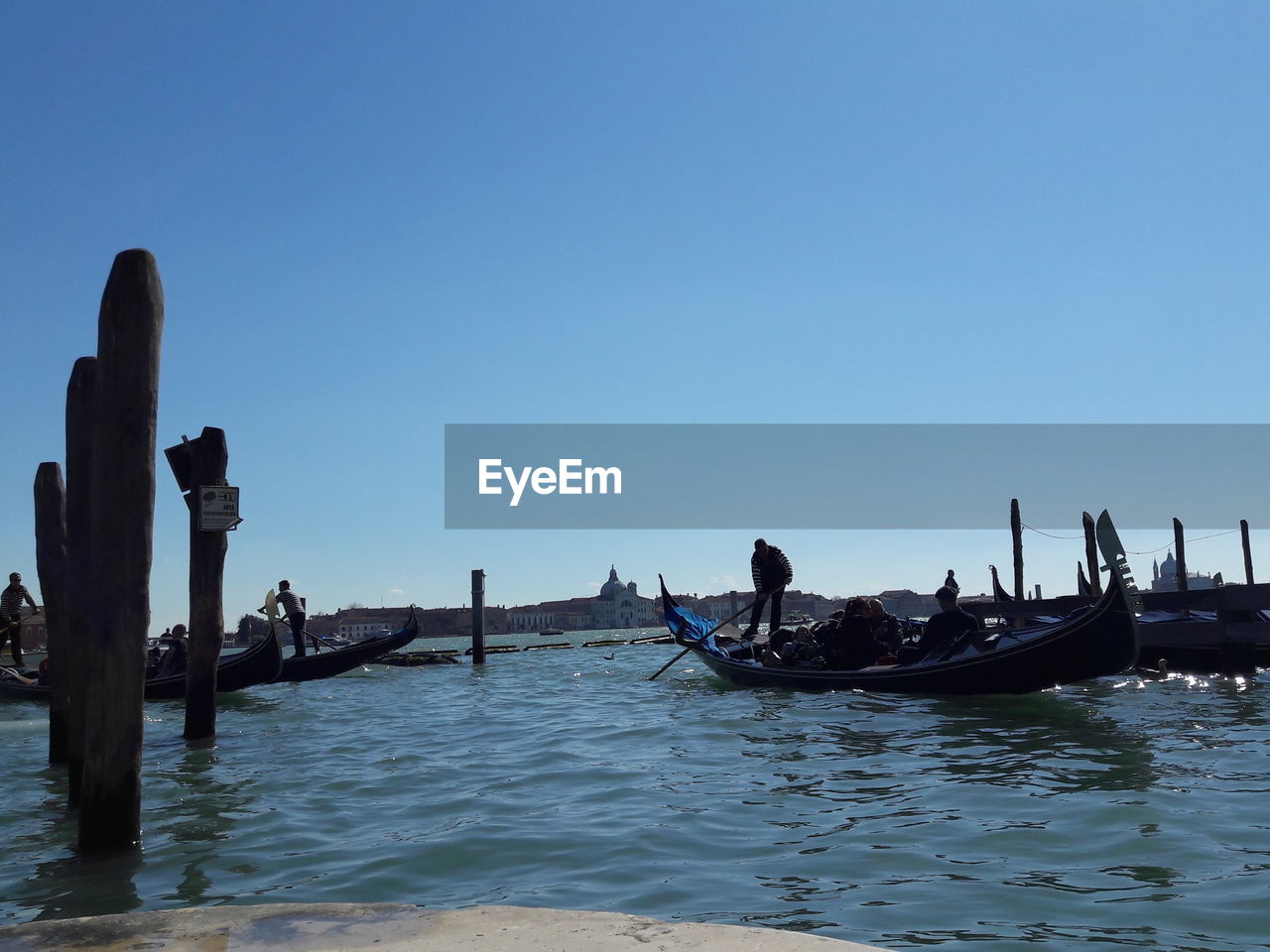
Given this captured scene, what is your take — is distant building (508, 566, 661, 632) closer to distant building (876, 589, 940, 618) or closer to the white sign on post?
distant building (876, 589, 940, 618)

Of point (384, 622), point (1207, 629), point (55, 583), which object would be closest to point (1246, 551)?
point (1207, 629)

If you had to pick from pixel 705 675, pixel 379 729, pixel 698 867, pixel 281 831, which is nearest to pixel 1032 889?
pixel 698 867

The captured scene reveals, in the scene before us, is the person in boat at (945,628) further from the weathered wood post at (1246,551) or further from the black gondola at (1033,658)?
the weathered wood post at (1246,551)

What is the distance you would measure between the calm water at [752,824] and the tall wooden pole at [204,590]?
1.27ft

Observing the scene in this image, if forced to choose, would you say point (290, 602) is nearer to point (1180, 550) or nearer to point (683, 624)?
point (683, 624)

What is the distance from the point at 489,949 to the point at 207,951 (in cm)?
76

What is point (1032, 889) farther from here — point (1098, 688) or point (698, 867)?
point (1098, 688)

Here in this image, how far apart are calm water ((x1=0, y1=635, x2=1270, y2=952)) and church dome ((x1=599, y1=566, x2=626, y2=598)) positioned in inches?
4959

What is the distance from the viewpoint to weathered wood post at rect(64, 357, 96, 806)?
20.5ft

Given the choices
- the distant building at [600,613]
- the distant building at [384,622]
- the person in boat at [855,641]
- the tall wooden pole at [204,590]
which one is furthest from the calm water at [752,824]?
the distant building at [600,613]

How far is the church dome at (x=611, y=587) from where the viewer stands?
134500mm

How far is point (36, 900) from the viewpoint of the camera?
3834mm

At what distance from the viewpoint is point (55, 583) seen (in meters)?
7.96

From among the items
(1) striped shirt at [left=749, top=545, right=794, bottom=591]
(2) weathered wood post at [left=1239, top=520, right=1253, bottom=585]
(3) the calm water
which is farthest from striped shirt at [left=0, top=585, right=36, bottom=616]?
(2) weathered wood post at [left=1239, top=520, right=1253, bottom=585]
